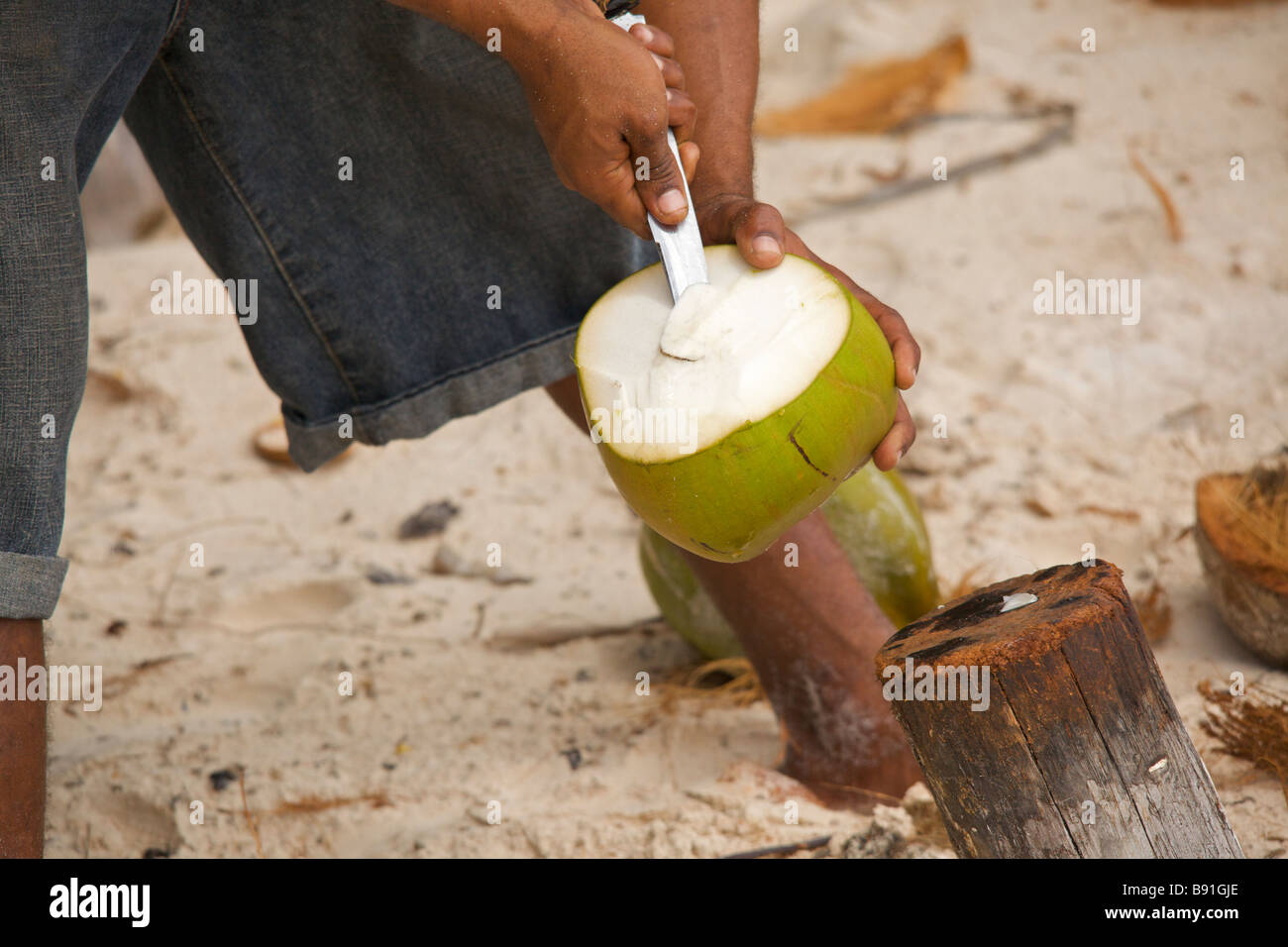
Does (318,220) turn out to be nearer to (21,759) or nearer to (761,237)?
(761,237)

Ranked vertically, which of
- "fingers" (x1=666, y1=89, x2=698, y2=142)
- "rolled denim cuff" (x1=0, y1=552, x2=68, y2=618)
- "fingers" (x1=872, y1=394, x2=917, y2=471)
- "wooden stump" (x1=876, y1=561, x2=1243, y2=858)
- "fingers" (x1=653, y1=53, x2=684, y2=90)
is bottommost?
"wooden stump" (x1=876, y1=561, x2=1243, y2=858)

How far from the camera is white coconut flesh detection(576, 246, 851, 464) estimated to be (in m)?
1.14

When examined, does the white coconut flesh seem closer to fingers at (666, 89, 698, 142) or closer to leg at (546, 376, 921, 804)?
fingers at (666, 89, 698, 142)

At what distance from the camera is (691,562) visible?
1.70m

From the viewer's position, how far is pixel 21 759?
1227 millimetres

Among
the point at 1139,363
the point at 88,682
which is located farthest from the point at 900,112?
the point at 88,682

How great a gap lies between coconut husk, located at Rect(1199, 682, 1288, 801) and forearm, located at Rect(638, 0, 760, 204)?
98 centimetres

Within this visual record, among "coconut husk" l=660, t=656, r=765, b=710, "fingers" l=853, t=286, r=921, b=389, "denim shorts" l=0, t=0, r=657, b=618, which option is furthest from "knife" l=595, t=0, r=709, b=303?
"coconut husk" l=660, t=656, r=765, b=710

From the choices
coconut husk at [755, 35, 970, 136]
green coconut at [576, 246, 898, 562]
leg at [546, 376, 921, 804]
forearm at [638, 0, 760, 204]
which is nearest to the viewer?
green coconut at [576, 246, 898, 562]

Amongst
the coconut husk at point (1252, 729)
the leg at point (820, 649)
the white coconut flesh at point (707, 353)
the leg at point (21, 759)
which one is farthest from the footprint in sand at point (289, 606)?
the coconut husk at point (1252, 729)

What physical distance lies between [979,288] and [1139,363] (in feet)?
1.75

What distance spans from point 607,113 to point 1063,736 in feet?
2.53

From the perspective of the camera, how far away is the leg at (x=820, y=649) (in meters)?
1.68

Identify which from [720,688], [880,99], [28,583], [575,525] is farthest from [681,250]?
[880,99]
